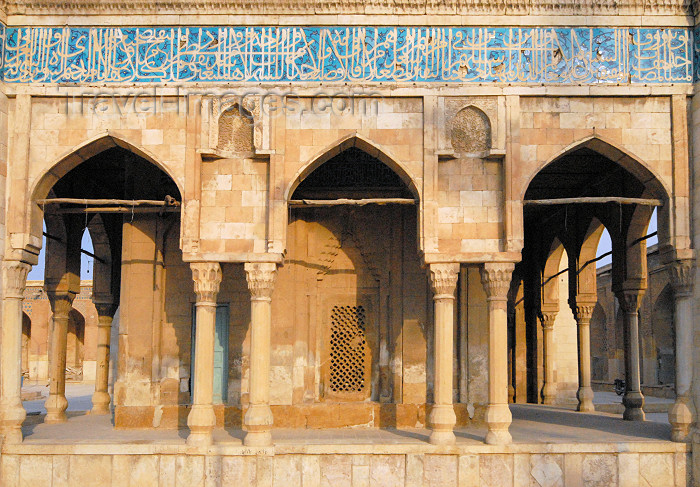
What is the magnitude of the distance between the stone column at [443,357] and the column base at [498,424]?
0.52m

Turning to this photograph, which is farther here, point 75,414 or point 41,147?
point 75,414

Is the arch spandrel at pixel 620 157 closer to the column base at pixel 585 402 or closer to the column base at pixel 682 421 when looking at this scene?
the column base at pixel 682 421

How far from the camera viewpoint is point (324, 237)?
47.5ft

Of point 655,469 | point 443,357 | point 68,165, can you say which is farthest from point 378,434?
point 68,165

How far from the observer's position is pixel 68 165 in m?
12.0

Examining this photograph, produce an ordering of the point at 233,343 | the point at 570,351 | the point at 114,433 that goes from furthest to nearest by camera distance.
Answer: the point at 570,351 < the point at 233,343 < the point at 114,433

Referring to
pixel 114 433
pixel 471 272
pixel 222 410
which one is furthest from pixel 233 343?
pixel 471 272

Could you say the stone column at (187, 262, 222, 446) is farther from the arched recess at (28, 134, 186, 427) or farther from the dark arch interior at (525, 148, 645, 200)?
the dark arch interior at (525, 148, 645, 200)

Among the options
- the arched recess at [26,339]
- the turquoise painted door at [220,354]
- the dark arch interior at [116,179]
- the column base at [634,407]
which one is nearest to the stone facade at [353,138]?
the turquoise painted door at [220,354]

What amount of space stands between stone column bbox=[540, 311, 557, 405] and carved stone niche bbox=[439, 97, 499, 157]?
9.49 meters

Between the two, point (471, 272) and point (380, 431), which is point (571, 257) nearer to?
point (471, 272)

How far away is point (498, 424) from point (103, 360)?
31.2 ft

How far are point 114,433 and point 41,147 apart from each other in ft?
15.4

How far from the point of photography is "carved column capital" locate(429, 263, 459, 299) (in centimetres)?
1162
